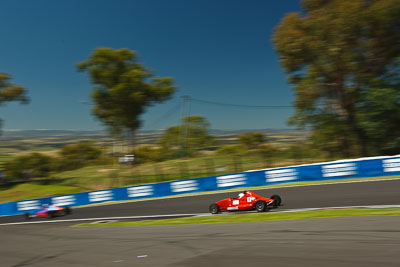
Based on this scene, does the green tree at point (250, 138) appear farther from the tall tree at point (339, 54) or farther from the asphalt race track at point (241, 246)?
the asphalt race track at point (241, 246)

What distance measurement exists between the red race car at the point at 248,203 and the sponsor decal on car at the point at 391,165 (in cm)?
756

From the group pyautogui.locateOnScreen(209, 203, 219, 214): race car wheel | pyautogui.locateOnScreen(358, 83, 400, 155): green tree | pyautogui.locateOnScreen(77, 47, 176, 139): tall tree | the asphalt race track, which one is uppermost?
pyautogui.locateOnScreen(77, 47, 176, 139): tall tree

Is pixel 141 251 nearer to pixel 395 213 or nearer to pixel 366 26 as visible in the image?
pixel 395 213

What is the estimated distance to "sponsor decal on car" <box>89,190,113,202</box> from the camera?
26683mm

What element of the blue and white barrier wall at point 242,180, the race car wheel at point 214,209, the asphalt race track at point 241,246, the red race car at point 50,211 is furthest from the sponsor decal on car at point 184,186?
the asphalt race track at point 241,246

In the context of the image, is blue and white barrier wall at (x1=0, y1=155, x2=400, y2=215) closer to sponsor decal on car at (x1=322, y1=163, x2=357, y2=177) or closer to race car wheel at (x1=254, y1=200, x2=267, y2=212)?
sponsor decal on car at (x1=322, y1=163, x2=357, y2=177)

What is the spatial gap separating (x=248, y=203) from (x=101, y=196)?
16.4 metres

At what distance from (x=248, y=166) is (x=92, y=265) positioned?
24.6 metres

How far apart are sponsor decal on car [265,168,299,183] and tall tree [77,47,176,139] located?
28360 mm

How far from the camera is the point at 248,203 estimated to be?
13844 mm

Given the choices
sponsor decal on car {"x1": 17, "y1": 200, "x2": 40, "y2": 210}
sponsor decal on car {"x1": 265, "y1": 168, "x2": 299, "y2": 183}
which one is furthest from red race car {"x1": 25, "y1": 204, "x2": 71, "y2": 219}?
sponsor decal on car {"x1": 265, "y1": 168, "x2": 299, "y2": 183}

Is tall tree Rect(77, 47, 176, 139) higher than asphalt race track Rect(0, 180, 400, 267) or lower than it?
higher

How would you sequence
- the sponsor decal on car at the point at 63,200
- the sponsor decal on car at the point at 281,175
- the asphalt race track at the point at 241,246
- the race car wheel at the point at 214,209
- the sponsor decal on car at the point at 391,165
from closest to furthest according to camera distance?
1. the asphalt race track at the point at 241,246
2. the race car wheel at the point at 214,209
3. the sponsor decal on car at the point at 391,165
4. the sponsor decal on car at the point at 281,175
5. the sponsor decal on car at the point at 63,200

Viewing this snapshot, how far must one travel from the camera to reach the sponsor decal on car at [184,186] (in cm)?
2397
